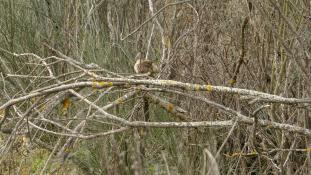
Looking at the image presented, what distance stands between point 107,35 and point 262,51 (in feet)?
11.6

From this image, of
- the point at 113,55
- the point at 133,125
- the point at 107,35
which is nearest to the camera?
the point at 133,125

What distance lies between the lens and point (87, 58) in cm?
611

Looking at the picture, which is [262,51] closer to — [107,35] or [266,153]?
[266,153]

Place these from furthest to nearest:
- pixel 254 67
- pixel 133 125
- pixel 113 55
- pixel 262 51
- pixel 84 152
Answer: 1. pixel 113 55
2. pixel 84 152
3. pixel 254 67
4. pixel 262 51
5. pixel 133 125

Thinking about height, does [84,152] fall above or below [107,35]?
below

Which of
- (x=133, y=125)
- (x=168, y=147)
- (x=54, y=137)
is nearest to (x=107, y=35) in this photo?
(x=54, y=137)

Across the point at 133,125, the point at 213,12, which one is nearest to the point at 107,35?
the point at 213,12

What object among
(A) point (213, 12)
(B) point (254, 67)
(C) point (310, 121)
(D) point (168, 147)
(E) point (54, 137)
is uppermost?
(A) point (213, 12)

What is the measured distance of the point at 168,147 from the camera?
3965 millimetres

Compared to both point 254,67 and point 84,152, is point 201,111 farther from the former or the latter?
point 84,152

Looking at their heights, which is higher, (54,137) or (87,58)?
(87,58)

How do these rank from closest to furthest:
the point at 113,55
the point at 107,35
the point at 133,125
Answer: the point at 133,125 → the point at 113,55 → the point at 107,35

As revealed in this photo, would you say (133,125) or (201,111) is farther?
(201,111)

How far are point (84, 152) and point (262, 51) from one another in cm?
165
